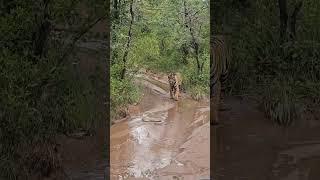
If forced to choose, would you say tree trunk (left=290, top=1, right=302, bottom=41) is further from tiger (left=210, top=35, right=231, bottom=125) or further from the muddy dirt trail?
the muddy dirt trail

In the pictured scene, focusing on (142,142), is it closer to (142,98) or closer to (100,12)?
(142,98)

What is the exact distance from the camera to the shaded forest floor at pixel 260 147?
5.96 feet

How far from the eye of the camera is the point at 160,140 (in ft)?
6.27

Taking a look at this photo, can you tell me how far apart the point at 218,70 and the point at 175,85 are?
0.75 ft

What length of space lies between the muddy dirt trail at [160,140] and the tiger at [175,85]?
0.10 ft

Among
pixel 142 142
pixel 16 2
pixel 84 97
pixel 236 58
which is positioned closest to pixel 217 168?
pixel 142 142

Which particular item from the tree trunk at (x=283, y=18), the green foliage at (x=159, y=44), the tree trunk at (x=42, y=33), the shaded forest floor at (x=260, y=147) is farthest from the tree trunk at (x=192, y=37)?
the tree trunk at (x=42, y=33)

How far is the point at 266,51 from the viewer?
72.9 inches

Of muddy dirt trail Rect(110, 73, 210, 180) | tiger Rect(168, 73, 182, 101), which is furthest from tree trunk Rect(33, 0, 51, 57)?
tiger Rect(168, 73, 182, 101)

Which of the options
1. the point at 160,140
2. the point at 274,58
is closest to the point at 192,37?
the point at 274,58

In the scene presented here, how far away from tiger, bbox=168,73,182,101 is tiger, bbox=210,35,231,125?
0.16 m

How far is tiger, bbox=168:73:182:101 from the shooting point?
6.52ft

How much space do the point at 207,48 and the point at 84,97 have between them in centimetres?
58

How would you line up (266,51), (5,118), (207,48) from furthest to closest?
(207,48), (266,51), (5,118)
